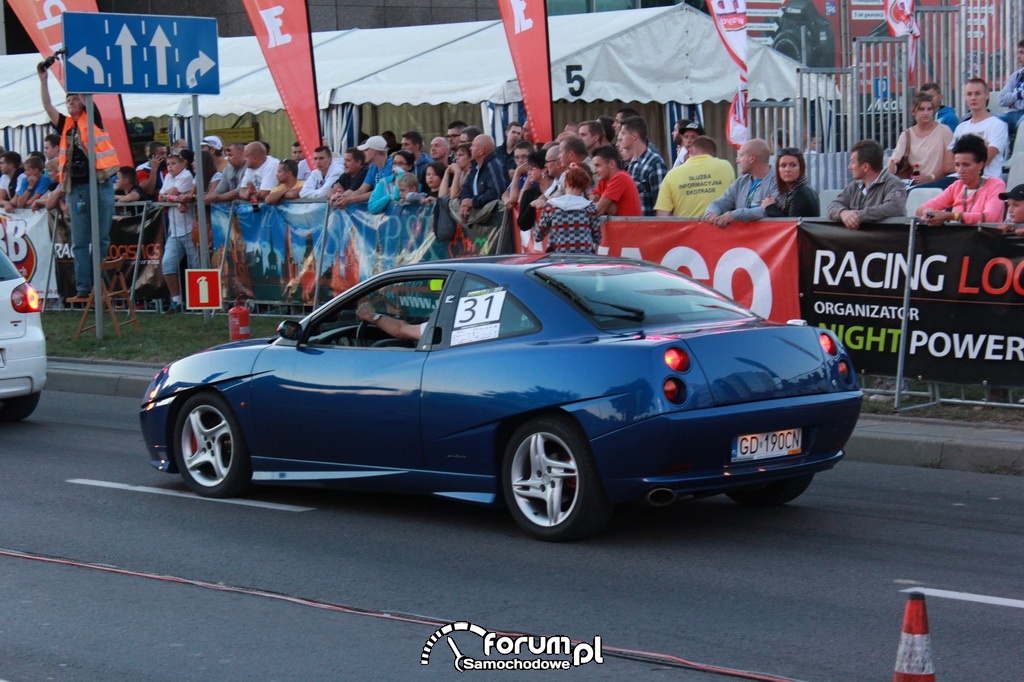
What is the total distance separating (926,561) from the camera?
6.81 meters

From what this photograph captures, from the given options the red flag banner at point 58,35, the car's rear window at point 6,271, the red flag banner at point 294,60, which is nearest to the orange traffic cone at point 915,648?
the car's rear window at point 6,271

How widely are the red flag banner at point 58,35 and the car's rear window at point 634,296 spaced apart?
14.5 meters

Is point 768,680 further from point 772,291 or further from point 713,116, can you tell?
point 713,116

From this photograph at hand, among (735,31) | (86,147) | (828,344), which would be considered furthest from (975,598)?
(86,147)

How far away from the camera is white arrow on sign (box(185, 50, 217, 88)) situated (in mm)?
16375

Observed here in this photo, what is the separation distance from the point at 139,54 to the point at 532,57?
456 centimetres

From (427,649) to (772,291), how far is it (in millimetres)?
6447

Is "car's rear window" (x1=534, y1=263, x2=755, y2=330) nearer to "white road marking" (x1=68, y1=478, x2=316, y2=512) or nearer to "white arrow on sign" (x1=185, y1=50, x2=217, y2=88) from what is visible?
"white road marking" (x1=68, y1=478, x2=316, y2=512)

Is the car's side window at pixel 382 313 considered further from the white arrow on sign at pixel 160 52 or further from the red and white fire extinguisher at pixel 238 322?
the white arrow on sign at pixel 160 52

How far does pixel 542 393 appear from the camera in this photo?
7.03 metres

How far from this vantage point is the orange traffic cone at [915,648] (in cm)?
403

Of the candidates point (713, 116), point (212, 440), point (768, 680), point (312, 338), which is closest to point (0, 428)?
point (212, 440)
